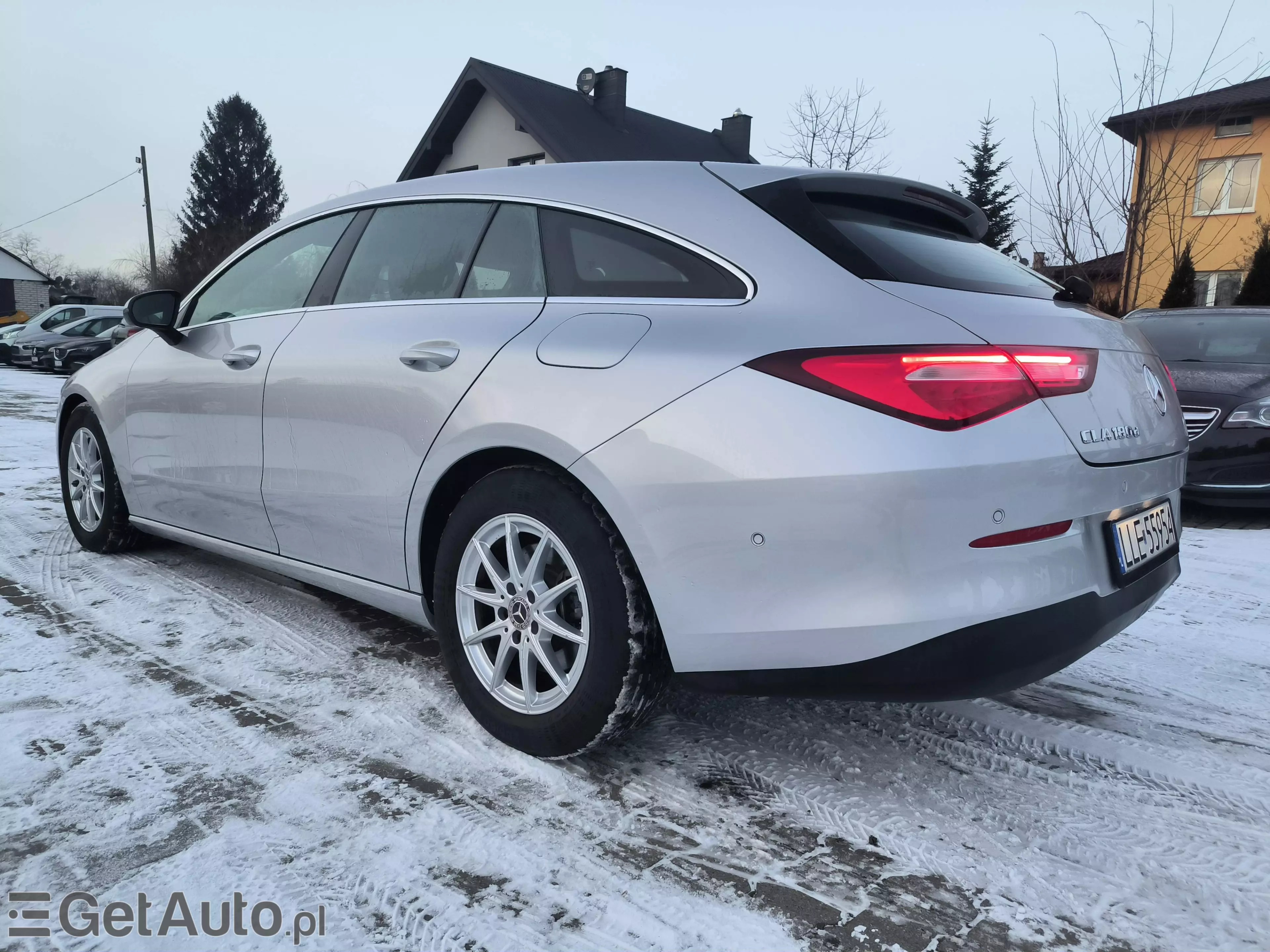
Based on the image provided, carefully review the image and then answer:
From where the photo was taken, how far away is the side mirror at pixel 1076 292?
2.46m

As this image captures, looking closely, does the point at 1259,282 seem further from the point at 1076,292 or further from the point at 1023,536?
the point at 1023,536

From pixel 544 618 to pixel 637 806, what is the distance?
506 mm

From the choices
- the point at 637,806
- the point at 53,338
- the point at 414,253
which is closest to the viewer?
the point at 637,806

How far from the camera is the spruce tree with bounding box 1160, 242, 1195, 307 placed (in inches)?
592

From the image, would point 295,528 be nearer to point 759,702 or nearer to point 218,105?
point 759,702

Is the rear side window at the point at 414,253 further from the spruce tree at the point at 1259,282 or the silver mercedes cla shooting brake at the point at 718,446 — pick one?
the spruce tree at the point at 1259,282

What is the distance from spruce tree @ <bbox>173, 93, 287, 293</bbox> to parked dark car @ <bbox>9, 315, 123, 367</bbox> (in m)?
39.5

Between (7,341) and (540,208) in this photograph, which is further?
(7,341)

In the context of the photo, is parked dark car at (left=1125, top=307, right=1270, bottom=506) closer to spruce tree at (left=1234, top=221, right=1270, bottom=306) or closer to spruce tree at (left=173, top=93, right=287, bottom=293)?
spruce tree at (left=1234, top=221, right=1270, bottom=306)

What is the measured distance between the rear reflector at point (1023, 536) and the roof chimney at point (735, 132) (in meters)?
29.0

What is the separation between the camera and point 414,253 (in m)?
2.92

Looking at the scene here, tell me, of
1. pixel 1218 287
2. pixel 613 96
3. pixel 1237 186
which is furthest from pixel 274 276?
pixel 1237 186

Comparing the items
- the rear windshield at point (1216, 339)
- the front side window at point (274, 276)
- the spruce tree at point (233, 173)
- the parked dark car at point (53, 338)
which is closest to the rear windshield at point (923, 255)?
the front side window at point (274, 276)

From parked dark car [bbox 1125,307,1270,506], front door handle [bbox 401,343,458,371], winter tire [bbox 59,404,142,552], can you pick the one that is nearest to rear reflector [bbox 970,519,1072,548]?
front door handle [bbox 401,343,458,371]
